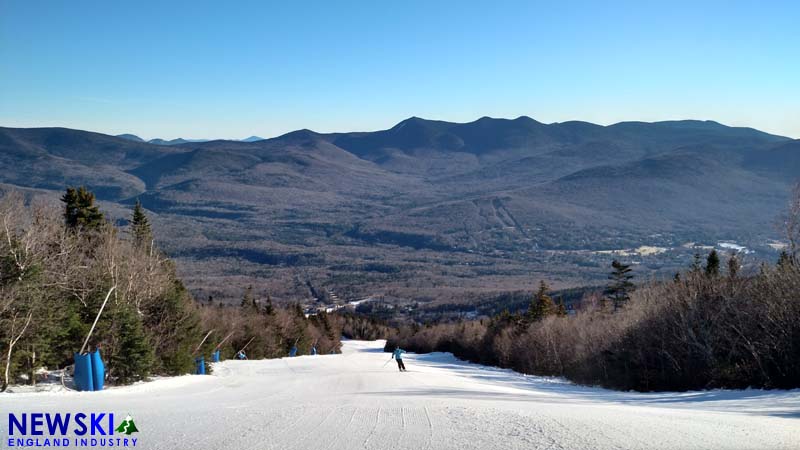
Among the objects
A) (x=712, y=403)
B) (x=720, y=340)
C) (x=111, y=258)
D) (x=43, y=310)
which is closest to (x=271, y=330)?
(x=111, y=258)

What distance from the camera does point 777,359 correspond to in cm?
1825

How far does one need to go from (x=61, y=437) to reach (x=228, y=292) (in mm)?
156534

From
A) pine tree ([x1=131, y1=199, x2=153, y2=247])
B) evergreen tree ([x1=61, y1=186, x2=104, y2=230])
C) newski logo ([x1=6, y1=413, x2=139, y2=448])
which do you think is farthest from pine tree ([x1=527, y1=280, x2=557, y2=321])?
newski logo ([x1=6, y1=413, x2=139, y2=448])

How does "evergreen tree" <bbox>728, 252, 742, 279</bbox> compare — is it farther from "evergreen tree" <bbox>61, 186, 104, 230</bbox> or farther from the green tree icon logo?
"evergreen tree" <bbox>61, 186, 104, 230</bbox>

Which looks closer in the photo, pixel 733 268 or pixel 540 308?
pixel 733 268

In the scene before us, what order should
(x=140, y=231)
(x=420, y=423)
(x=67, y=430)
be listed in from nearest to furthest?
(x=67, y=430) → (x=420, y=423) → (x=140, y=231)

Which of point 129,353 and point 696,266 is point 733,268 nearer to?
point 696,266

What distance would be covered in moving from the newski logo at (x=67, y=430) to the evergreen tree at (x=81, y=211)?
23642 millimetres

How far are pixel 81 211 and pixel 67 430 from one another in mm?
26169

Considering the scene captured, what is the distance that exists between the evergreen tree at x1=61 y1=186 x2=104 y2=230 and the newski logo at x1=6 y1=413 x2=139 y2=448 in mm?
23642

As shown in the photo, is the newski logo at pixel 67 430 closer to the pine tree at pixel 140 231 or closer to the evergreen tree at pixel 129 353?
the evergreen tree at pixel 129 353

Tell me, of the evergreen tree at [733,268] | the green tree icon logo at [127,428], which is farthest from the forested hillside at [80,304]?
the evergreen tree at [733,268]

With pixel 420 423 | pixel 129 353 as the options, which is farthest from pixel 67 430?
pixel 129 353

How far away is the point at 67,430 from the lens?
31.6ft
